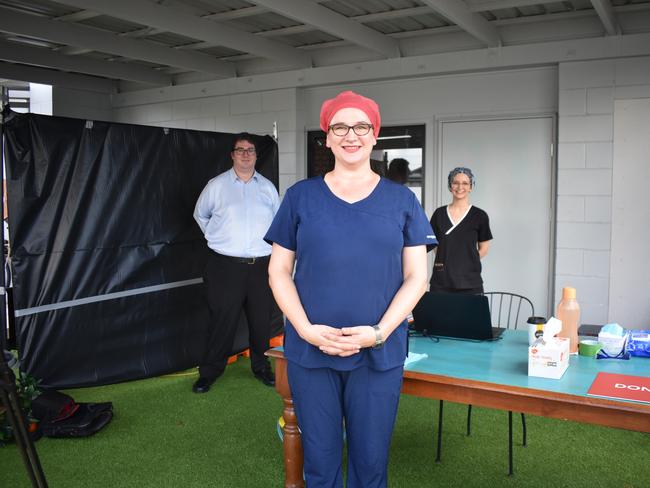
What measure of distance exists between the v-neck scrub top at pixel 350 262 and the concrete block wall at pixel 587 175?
3.78 m

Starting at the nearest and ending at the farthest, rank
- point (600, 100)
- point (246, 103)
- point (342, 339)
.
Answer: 1. point (342, 339)
2. point (600, 100)
3. point (246, 103)

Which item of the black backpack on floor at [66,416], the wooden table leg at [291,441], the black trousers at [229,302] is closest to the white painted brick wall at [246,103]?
the black trousers at [229,302]

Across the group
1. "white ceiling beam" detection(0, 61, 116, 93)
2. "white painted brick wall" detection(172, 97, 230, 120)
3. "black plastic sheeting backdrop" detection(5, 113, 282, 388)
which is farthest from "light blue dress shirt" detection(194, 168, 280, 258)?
"white ceiling beam" detection(0, 61, 116, 93)

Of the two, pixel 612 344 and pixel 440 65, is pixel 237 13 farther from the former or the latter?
pixel 612 344

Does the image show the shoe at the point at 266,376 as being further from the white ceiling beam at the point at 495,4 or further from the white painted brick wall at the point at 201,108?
the white painted brick wall at the point at 201,108

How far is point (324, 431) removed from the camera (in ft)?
6.29

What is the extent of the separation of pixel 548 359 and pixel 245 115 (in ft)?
17.8

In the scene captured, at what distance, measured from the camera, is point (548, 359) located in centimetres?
207

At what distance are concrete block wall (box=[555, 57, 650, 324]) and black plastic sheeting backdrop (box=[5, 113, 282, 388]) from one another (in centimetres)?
282

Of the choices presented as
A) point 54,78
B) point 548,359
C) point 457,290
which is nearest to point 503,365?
point 548,359

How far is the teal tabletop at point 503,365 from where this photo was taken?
6.69ft

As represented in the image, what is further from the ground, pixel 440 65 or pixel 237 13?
pixel 237 13

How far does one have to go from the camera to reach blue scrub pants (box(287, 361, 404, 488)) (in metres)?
1.89

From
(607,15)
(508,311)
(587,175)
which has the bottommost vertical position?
(508,311)
